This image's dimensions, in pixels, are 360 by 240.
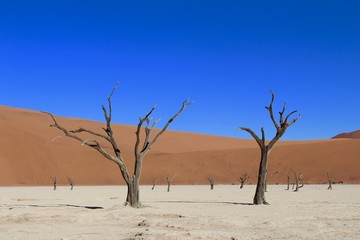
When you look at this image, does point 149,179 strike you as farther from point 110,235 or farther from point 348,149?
point 110,235

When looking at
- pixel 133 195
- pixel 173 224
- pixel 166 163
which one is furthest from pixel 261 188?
pixel 166 163

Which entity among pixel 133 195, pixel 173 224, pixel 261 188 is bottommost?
pixel 173 224

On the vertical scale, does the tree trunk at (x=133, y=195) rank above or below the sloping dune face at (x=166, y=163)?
below

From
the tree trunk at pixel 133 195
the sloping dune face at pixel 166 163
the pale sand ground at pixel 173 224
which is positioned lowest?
the pale sand ground at pixel 173 224

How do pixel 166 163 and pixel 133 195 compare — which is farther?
pixel 166 163

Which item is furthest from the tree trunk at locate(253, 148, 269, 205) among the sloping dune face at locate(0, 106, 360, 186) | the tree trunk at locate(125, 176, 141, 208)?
the sloping dune face at locate(0, 106, 360, 186)

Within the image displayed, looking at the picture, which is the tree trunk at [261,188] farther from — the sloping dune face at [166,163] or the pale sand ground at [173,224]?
the sloping dune face at [166,163]

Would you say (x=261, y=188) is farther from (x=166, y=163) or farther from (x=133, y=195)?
(x=166, y=163)

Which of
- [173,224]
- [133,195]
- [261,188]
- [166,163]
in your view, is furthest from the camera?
[166,163]

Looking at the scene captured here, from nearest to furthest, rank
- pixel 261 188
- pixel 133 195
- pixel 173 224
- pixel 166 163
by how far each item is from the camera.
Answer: pixel 173 224 → pixel 133 195 → pixel 261 188 → pixel 166 163

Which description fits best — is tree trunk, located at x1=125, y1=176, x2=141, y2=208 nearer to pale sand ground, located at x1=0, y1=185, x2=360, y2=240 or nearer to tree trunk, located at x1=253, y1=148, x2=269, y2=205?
pale sand ground, located at x1=0, y1=185, x2=360, y2=240

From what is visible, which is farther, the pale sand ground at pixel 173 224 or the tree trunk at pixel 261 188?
the tree trunk at pixel 261 188

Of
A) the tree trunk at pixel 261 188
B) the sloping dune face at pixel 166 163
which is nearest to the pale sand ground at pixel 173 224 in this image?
the tree trunk at pixel 261 188

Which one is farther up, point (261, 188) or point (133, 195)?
point (261, 188)
